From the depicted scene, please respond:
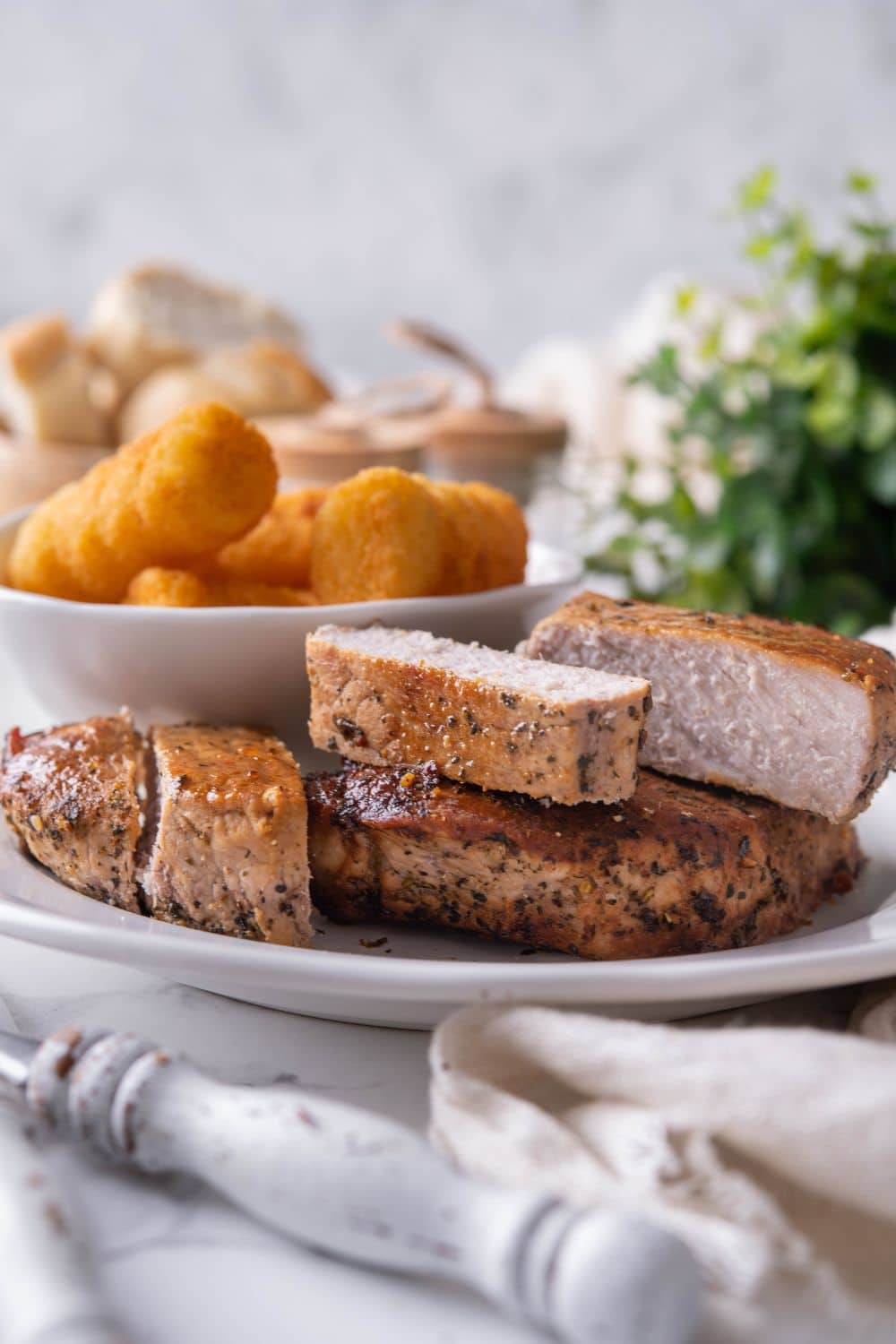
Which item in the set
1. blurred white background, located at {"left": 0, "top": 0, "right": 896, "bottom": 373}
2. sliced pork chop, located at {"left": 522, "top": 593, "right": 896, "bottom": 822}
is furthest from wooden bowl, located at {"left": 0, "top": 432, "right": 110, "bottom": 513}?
blurred white background, located at {"left": 0, "top": 0, "right": 896, "bottom": 373}

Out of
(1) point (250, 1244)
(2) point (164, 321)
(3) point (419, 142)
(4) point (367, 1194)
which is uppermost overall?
(3) point (419, 142)

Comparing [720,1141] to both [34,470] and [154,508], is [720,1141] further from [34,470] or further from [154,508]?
[34,470]

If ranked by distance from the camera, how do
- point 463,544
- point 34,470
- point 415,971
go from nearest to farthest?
point 415,971
point 463,544
point 34,470

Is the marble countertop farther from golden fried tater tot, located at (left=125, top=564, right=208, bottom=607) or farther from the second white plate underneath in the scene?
golden fried tater tot, located at (left=125, top=564, right=208, bottom=607)

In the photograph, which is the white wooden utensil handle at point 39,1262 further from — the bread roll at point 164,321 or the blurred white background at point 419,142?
the blurred white background at point 419,142

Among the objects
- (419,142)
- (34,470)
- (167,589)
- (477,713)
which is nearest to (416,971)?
(477,713)

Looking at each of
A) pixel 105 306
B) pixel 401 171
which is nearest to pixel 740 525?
pixel 105 306
